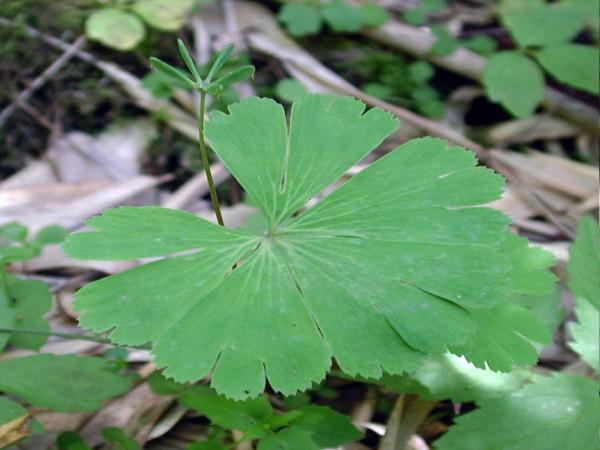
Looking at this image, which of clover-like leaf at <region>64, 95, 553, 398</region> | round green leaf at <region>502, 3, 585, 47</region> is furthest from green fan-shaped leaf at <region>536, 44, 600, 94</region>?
clover-like leaf at <region>64, 95, 553, 398</region>

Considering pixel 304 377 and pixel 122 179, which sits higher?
pixel 304 377

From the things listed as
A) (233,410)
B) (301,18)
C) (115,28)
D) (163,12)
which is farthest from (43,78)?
(233,410)

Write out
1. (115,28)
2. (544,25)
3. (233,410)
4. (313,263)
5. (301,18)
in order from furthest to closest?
(301,18) < (544,25) < (115,28) < (233,410) < (313,263)

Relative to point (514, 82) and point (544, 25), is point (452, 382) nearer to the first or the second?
point (514, 82)

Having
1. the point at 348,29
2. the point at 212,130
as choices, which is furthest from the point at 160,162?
the point at 212,130

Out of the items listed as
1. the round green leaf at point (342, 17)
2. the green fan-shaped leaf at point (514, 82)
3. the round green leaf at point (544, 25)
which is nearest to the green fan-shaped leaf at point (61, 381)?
the green fan-shaped leaf at point (514, 82)

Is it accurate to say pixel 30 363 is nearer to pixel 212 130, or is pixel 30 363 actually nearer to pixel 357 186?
pixel 212 130
